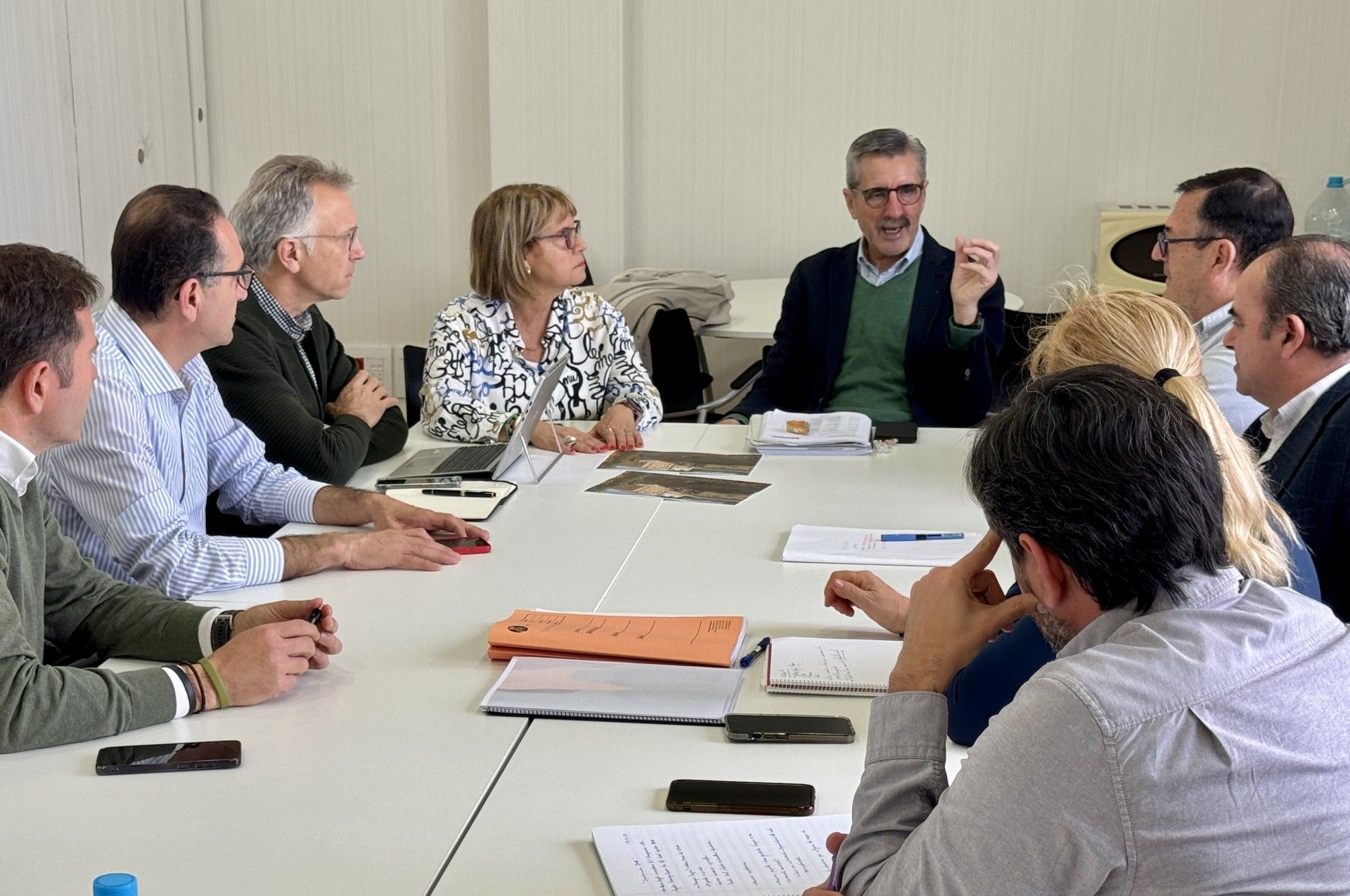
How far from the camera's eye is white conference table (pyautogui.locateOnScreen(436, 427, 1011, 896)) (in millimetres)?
1440

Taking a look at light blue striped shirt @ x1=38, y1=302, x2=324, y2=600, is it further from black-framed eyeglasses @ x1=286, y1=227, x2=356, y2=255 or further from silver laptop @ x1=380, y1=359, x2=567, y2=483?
black-framed eyeglasses @ x1=286, y1=227, x2=356, y2=255

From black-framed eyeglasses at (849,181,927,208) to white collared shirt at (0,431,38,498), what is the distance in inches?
105

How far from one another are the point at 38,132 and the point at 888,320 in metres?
2.99

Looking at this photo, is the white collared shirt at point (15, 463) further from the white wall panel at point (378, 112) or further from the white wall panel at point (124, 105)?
the white wall panel at point (378, 112)

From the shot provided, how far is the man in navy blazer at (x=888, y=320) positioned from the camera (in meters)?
3.85

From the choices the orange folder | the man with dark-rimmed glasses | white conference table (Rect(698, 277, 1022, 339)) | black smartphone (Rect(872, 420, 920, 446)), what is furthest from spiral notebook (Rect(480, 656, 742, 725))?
white conference table (Rect(698, 277, 1022, 339))

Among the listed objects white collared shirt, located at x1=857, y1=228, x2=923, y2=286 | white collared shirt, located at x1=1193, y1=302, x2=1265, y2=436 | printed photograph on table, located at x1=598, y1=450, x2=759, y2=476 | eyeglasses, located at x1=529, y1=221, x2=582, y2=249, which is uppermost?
eyeglasses, located at x1=529, y1=221, x2=582, y2=249

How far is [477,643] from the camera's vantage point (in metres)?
2.02

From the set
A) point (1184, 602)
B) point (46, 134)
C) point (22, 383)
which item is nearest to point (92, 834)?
point (22, 383)

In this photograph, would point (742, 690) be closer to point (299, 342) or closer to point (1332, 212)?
point (299, 342)

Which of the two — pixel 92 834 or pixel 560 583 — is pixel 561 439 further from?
pixel 92 834

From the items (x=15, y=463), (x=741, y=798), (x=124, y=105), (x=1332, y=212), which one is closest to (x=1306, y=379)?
(x=741, y=798)

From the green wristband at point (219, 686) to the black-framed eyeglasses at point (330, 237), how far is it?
66.4 inches

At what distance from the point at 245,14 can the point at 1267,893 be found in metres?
5.86
